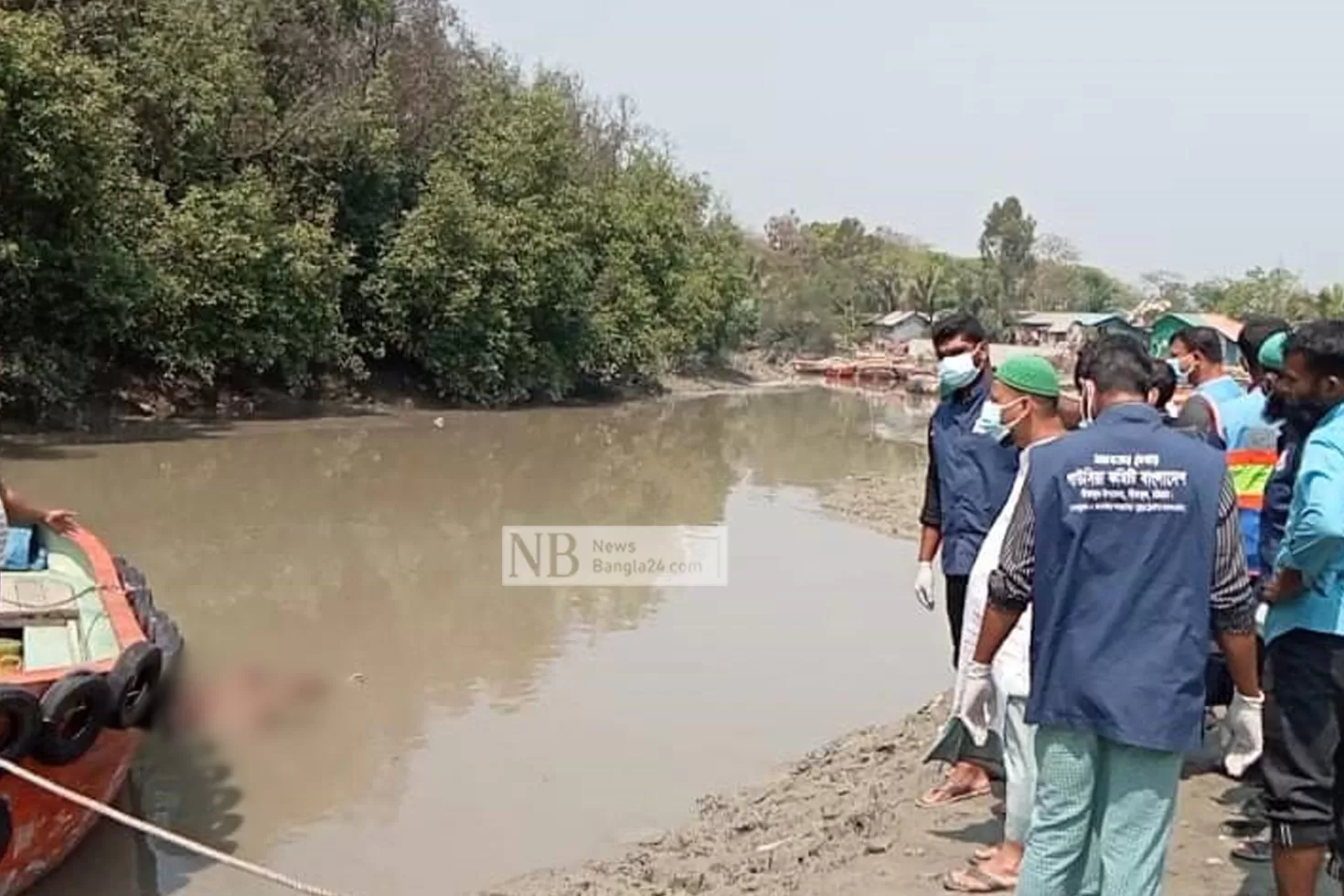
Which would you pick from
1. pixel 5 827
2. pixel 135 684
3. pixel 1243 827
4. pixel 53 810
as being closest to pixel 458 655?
pixel 135 684

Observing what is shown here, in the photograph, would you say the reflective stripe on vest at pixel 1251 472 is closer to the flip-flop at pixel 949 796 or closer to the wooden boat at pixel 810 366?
the flip-flop at pixel 949 796

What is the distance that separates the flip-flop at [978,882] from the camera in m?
3.75

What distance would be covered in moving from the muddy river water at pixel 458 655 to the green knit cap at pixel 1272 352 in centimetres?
294

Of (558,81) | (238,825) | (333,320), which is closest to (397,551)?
(238,825)

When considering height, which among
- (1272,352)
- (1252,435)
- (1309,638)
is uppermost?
(1272,352)

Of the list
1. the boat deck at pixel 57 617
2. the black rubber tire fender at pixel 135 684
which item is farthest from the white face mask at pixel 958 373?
the boat deck at pixel 57 617

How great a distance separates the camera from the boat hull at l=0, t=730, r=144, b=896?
4227mm

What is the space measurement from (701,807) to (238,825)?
6.25 feet

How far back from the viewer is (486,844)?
5348 millimetres

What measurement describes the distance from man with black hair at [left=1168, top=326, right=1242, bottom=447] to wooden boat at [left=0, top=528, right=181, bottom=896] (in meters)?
3.68

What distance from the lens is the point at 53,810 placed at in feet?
14.4

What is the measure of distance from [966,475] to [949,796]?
1120mm

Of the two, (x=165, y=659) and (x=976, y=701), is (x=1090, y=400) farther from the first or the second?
(x=165, y=659)

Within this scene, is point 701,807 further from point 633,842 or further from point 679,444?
point 679,444
